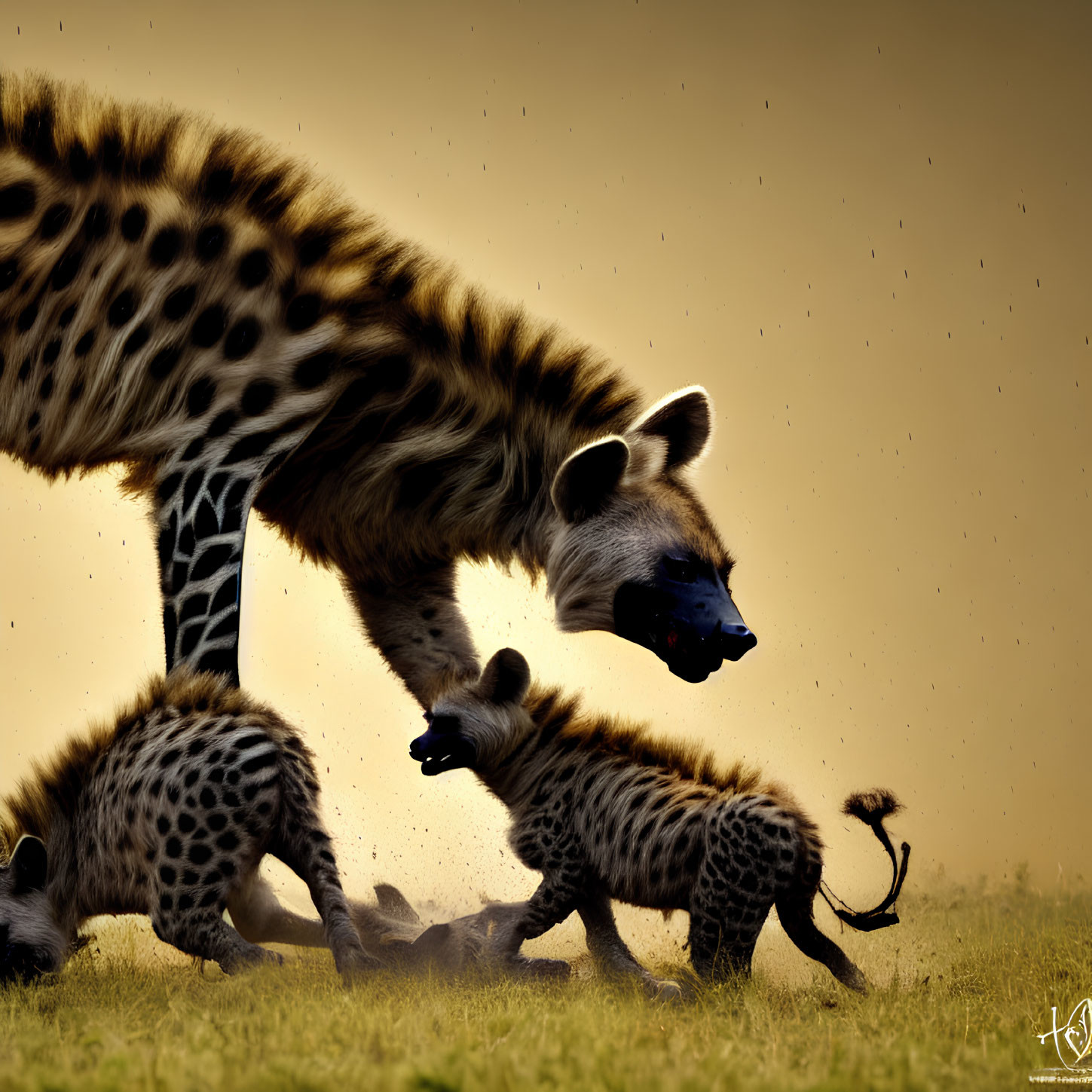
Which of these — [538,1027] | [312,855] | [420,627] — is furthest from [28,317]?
[538,1027]

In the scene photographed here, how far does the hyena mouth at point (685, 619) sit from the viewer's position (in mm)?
4539

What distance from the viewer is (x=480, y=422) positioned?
5285 millimetres

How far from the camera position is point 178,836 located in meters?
4.03

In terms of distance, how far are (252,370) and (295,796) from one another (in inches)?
73.6

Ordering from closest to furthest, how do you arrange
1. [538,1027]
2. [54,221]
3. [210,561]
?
[538,1027] < [210,561] < [54,221]

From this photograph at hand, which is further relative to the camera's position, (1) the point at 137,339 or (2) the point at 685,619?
(1) the point at 137,339

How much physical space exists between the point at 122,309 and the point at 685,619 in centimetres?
288

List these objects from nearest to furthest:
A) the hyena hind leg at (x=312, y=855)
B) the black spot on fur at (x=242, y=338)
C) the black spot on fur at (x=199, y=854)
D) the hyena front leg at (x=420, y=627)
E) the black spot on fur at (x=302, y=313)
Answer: the black spot on fur at (x=199, y=854) → the hyena hind leg at (x=312, y=855) → the black spot on fur at (x=242, y=338) → the black spot on fur at (x=302, y=313) → the hyena front leg at (x=420, y=627)

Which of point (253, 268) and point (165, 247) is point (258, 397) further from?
point (165, 247)

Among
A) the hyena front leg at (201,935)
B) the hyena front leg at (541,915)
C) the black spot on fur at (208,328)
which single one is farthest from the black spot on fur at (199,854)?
the black spot on fur at (208,328)

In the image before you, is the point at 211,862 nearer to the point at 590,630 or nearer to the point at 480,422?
the point at 590,630

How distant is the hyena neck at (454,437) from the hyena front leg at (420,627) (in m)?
0.29

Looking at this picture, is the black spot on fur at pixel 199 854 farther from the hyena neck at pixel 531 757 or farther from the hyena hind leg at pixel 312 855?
the hyena neck at pixel 531 757

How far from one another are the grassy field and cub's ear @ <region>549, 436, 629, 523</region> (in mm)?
1974
